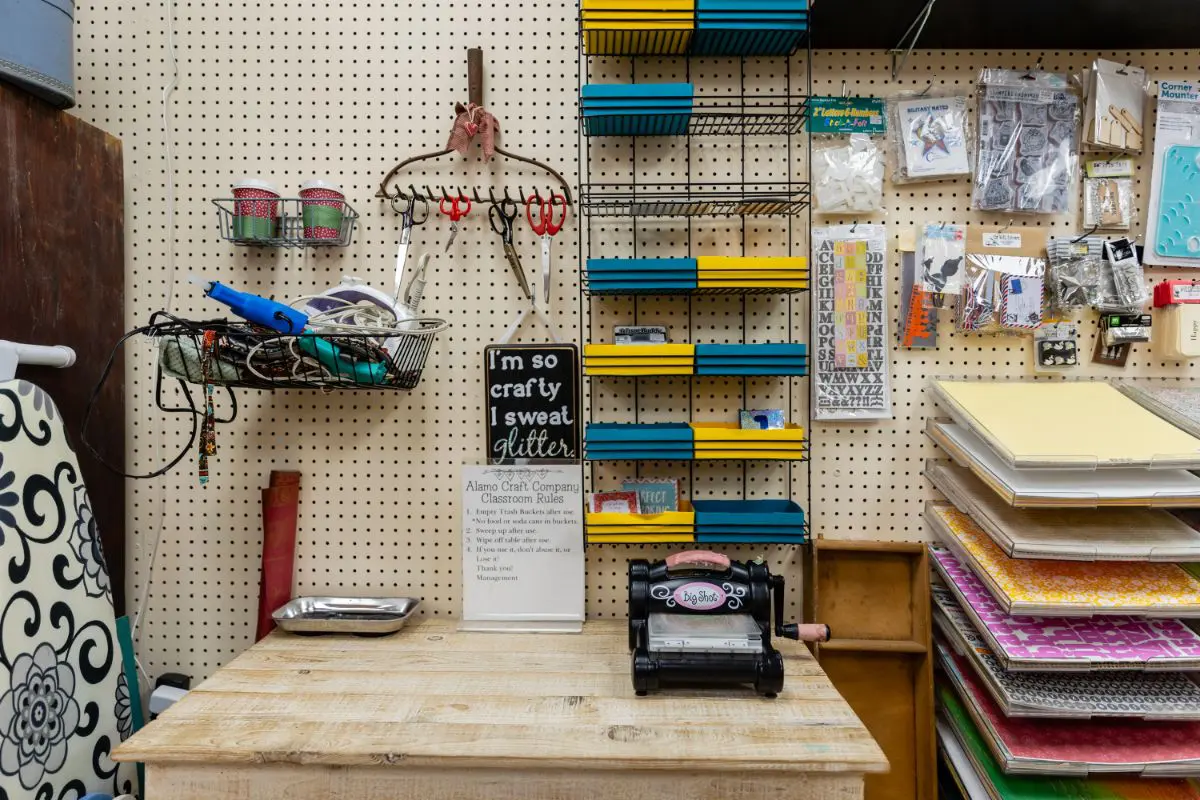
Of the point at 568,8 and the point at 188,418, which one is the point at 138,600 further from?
the point at 568,8

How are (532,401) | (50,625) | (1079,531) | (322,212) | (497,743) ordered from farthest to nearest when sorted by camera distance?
(532,401), (322,212), (1079,531), (50,625), (497,743)

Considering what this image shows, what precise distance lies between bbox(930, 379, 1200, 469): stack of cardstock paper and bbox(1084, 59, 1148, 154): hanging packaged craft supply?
515 mm

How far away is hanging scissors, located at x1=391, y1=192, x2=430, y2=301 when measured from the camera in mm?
1434

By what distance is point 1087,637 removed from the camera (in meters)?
1.22

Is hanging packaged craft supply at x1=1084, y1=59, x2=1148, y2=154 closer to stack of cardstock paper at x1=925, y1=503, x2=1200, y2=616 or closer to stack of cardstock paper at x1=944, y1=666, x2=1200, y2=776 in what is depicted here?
stack of cardstock paper at x1=925, y1=503, x2=1200, y2=616

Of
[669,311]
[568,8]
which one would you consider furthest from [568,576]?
[568,8]

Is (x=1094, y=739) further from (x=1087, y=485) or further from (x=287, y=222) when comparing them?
(x=287, y=222)

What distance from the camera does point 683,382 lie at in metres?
1.47

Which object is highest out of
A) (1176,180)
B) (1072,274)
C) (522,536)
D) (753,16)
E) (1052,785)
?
(753,16)

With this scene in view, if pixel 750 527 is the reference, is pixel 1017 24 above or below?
above

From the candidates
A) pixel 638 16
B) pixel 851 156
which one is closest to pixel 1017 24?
pixel 851 156

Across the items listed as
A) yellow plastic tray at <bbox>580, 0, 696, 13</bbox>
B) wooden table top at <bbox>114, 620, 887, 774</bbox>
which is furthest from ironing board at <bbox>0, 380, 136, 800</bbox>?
yellow plastic tray at <bbox>580, 0, 696, 13</bbox>

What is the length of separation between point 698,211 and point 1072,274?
0.81 meters

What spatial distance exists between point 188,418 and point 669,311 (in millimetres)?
1107
